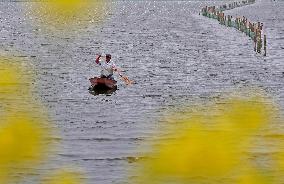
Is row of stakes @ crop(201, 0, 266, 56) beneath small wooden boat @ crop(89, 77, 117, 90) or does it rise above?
above

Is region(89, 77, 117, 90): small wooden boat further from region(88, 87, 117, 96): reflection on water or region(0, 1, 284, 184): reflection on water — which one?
region(0, 1, 284, 184): reflection on water

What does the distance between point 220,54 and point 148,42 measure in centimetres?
2493

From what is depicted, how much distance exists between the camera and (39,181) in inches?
1160

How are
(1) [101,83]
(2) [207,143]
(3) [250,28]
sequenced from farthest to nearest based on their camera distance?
(3) [250,28], (1) [101,83], (2) [207,143]

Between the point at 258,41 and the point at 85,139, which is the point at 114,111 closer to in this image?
the point at 85,139

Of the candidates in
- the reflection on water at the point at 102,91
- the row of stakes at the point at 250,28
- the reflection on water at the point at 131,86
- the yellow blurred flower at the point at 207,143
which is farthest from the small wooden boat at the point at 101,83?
the row of stakes at the point at 250,28


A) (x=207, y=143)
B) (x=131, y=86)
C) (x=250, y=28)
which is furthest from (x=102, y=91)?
(x=250, y=28)

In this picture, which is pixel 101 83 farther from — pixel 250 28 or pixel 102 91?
pixel 250 28

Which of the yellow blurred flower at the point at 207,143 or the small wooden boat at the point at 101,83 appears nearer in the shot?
the yellow blurred flower at the point at 207,143

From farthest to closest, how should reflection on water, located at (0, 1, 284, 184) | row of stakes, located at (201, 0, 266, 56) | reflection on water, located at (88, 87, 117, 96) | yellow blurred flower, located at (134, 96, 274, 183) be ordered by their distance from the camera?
row of stakes, located at (201, 0, 266, 56) < reflection on water, located at (88, 87, 117, 96) < reflection on water, located at (0, 1, 284, 184) < yellow blurred flower, located at (134, 96, 274, 183)

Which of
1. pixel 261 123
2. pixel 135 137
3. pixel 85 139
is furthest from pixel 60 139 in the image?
pixel 261 123

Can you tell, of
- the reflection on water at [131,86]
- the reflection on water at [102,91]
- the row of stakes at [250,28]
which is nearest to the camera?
the reflection on water at [131,86]

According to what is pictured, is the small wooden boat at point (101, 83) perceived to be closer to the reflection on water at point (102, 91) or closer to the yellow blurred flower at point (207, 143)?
the reflection on water at point (102, 91)

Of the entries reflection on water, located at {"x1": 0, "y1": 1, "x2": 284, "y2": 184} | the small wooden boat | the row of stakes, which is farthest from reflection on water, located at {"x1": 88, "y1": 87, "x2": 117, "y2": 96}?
the row of stakes
